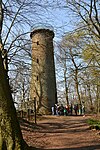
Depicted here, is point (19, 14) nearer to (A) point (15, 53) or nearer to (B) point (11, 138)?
(A) point (15, 53)

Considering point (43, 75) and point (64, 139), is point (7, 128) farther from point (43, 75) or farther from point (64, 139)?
point (43, 75)

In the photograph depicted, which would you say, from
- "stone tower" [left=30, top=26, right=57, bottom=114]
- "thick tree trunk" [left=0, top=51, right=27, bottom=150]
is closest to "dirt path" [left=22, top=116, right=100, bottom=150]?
"thick tree trunk" [left=0, top=51, right=27, bottom=150]

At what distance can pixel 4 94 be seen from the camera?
722 cm

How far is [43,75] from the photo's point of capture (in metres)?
31.3

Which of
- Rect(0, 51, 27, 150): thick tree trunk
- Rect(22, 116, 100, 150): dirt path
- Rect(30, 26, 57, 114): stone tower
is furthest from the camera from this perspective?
Rect(30, 26, 57, 114): stone tower

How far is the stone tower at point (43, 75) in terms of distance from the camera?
30.5 m

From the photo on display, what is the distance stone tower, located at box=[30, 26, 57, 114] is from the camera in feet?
100

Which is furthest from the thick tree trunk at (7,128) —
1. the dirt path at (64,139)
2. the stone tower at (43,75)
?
the stone tower at (43,75)

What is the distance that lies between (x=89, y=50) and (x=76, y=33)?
3.20 m

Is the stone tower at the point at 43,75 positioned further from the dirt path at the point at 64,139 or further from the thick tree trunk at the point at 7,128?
the thick tree trunk at the point at 7,128

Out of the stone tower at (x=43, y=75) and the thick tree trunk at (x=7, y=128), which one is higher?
the stone tower at (x=43, y=75)

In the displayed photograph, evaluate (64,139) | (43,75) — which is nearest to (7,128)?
(64,139)

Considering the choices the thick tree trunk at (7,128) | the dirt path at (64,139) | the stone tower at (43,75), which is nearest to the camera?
the thick tree trunk at (7,128)

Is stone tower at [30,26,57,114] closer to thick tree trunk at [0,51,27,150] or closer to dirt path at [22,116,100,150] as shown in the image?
dirt path at [22,116,100,150]
